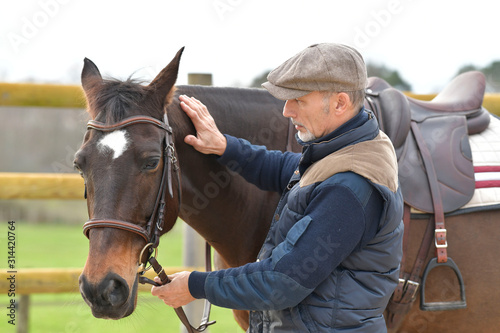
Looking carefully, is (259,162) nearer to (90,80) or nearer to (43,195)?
(90,80)

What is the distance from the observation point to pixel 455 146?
2.40 meters

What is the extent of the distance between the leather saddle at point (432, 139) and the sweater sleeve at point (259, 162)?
51 centimetres

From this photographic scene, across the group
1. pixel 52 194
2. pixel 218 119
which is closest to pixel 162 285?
pixel 218 119

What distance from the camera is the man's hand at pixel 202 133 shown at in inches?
82.7

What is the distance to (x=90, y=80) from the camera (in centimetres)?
204

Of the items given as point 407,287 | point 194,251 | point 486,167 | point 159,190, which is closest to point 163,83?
point 159,190

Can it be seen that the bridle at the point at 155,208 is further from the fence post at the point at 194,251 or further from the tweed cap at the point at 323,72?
the fence post at the point at 194,251

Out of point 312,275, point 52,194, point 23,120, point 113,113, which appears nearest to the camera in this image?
point 312,275

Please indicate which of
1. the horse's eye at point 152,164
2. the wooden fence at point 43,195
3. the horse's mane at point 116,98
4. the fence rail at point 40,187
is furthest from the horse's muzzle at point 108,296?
the fence rail at point 40,187

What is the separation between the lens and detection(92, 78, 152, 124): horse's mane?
1810 millimetres

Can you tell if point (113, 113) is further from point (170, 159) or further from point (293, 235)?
point (293, 235)

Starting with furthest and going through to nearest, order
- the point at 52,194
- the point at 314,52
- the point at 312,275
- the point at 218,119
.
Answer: the point at 52,194 < the point at 218,119 < the point at 314,52 < the point at 312,275

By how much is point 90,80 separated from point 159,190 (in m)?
0.58

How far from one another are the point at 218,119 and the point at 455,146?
1146 mm
